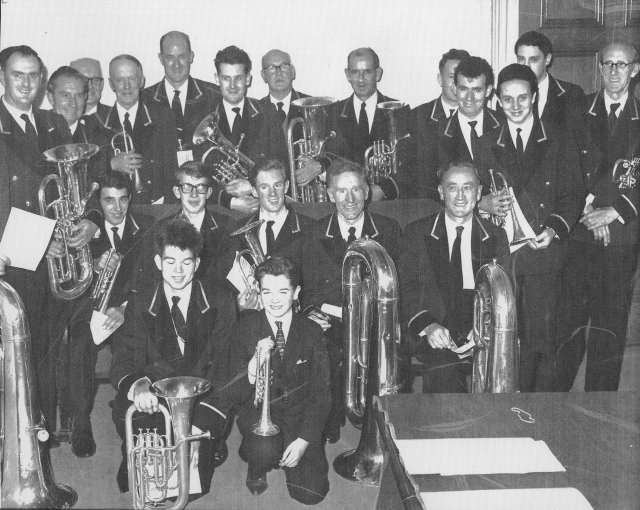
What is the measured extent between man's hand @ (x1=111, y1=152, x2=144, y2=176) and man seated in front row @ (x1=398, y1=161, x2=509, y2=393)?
1.08 m

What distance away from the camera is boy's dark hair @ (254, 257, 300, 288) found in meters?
2.64

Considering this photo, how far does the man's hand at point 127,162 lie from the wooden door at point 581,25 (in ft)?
4.97

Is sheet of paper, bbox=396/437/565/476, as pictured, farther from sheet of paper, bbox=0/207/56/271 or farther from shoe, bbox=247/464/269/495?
sheet of paper, bbox=0/207/56/271

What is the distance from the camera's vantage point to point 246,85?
270cm

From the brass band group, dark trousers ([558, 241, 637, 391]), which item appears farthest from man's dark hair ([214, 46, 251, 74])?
dark trousers ([558, 241, 637, 391])

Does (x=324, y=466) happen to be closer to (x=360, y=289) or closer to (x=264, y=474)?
(x=264, y=474)

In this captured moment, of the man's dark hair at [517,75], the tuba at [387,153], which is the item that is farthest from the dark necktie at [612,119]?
the tuba at [387,153]

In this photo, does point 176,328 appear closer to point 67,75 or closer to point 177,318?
point 177,318

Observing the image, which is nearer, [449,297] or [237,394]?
[237,394]

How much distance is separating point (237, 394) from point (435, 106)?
1.36 m

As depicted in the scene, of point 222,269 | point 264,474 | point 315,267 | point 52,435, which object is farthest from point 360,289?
point 52,435

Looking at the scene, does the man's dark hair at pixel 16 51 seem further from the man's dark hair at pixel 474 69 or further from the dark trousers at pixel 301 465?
the man's dark hair at pixel 474 69

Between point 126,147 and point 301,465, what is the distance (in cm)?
133

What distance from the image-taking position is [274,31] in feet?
8.30
